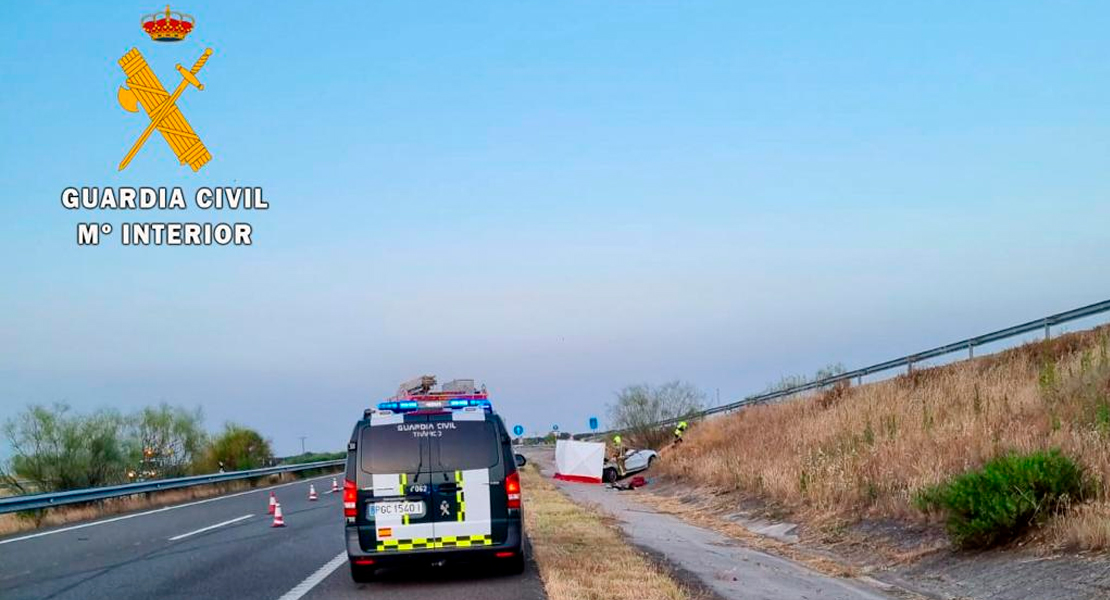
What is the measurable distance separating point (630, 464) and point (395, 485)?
32.1 meters

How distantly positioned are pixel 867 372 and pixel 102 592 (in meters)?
23.8

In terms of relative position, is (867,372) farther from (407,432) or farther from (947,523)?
(407,432)

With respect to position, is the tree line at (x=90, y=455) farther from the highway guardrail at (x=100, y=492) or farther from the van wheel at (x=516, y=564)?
the van wheel at (x=516, y=564)

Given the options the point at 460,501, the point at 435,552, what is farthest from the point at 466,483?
the point at 435,552

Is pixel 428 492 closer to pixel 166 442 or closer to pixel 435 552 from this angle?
pixel 435 552

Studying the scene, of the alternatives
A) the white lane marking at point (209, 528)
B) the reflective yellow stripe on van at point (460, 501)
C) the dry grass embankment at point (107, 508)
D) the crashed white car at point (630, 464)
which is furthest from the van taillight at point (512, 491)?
the crashed white car at point (630, 464)

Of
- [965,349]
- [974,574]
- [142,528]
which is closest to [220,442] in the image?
[142,528]

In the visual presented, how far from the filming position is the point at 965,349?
1081 inches

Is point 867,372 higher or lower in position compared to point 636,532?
higher

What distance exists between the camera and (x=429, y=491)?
12016 millimetres

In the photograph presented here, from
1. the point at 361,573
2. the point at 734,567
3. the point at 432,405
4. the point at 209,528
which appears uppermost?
the point at 432,405

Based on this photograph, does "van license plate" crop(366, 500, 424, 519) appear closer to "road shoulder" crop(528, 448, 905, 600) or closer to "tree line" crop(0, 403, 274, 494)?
"road shoulder" crop(528, 448, 905, 600)

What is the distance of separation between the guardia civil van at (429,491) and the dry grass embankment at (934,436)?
20.3ft

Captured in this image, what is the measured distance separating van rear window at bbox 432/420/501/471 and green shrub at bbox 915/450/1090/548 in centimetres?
585
